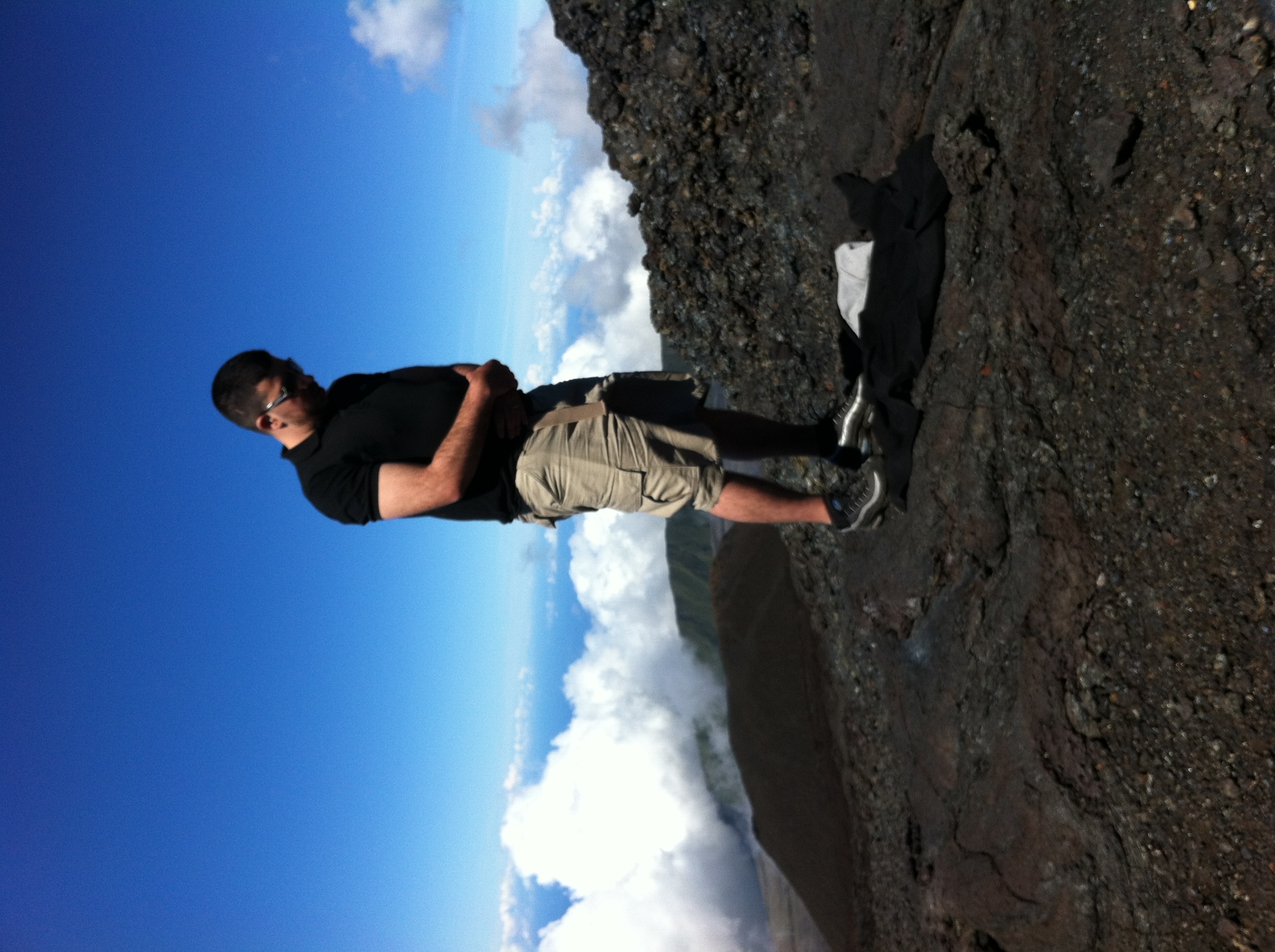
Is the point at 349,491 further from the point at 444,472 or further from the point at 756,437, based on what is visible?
the point at 756,437

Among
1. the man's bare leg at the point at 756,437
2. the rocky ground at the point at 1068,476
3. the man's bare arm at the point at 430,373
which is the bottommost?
the rocky ground at the point at 1068,476

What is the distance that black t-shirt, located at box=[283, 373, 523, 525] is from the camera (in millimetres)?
3371

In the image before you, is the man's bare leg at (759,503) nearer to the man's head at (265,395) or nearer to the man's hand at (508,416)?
the man's hand at (508,416)

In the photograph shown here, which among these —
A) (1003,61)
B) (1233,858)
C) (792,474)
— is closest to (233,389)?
(1003,61)

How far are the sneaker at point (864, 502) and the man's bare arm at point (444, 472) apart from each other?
6.55ft

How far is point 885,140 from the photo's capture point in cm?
458

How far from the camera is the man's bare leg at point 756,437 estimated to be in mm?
4270

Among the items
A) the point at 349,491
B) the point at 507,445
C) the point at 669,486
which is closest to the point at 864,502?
the point at 669,486

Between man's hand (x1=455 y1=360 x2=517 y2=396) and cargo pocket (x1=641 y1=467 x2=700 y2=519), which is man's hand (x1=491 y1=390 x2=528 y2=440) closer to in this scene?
man's hand (x1=455 y1=360 x2=517 y2=396)

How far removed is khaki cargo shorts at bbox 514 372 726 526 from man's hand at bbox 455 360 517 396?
0.86 feet

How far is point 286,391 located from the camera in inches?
134

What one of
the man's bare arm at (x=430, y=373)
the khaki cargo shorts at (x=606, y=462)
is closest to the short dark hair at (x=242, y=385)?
the man's bare arm at (x=430, y=373)

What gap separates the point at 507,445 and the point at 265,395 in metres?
1.09

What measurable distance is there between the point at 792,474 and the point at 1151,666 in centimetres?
450
